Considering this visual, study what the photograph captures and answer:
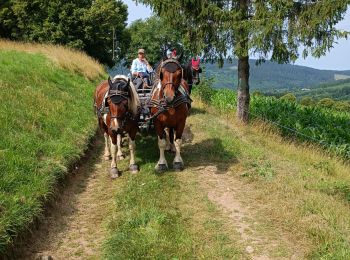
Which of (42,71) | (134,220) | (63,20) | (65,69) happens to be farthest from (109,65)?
(134,220)

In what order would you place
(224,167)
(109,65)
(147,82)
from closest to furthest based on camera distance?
(224,167)
(147,82)
(109,65)

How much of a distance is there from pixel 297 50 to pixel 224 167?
541cm

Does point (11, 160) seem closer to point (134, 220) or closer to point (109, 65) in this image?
point (134, 220)

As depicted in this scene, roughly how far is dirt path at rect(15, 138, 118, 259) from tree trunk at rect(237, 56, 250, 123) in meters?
7.04

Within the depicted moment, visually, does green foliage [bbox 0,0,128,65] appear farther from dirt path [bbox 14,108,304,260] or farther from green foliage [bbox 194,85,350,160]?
dirt path [bbox 14,108,304,260]

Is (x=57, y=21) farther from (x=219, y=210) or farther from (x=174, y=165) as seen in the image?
(x=219, y=210)

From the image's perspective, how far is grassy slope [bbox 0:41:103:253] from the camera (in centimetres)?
614

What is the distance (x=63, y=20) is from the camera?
101ft

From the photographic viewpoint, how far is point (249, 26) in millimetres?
12453

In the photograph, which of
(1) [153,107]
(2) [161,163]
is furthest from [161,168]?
(1) [153,107]

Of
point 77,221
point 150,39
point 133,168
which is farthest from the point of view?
point 150,39

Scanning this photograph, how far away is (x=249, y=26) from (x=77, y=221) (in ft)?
27.4

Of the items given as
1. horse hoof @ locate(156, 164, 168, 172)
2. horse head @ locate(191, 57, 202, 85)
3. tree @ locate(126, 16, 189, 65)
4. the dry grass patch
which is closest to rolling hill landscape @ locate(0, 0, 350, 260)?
horse hoof @ locate(156, 164, 168, 172)

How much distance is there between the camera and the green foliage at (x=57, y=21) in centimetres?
3006
